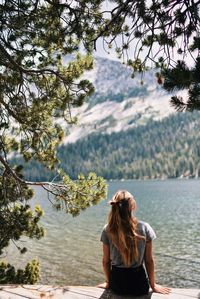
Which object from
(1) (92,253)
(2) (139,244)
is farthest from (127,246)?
(1) (92,253)

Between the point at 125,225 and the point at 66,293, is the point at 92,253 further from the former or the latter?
the point at 125,225

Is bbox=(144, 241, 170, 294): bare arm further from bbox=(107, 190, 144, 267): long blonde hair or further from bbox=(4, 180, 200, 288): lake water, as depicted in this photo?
bbox=(4, 180, 200, 288): lake water

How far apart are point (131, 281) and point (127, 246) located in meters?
0.48

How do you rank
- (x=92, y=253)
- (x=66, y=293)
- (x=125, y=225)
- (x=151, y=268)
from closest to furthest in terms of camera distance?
1. (x=125, y=225)
2. (x=151, y=268)
3. (x=66, y=293)
4. (x=92, y=253)

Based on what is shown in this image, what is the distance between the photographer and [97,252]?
26969mm

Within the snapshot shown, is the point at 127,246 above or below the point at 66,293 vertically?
above

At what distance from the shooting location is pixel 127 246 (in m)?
5.39

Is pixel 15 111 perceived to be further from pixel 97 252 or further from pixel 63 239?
pixel 63 239

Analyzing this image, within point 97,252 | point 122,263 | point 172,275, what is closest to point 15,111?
point 122,263

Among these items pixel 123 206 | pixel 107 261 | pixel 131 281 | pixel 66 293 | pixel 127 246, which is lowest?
pixel 66 293

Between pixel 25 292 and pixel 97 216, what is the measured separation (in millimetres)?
45643

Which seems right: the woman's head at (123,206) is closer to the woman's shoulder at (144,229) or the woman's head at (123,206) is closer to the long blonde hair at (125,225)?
the long blonde hair at (125,225)

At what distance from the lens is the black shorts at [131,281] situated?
214 inches

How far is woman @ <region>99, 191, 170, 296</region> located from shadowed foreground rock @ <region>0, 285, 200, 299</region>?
22 centimetres
